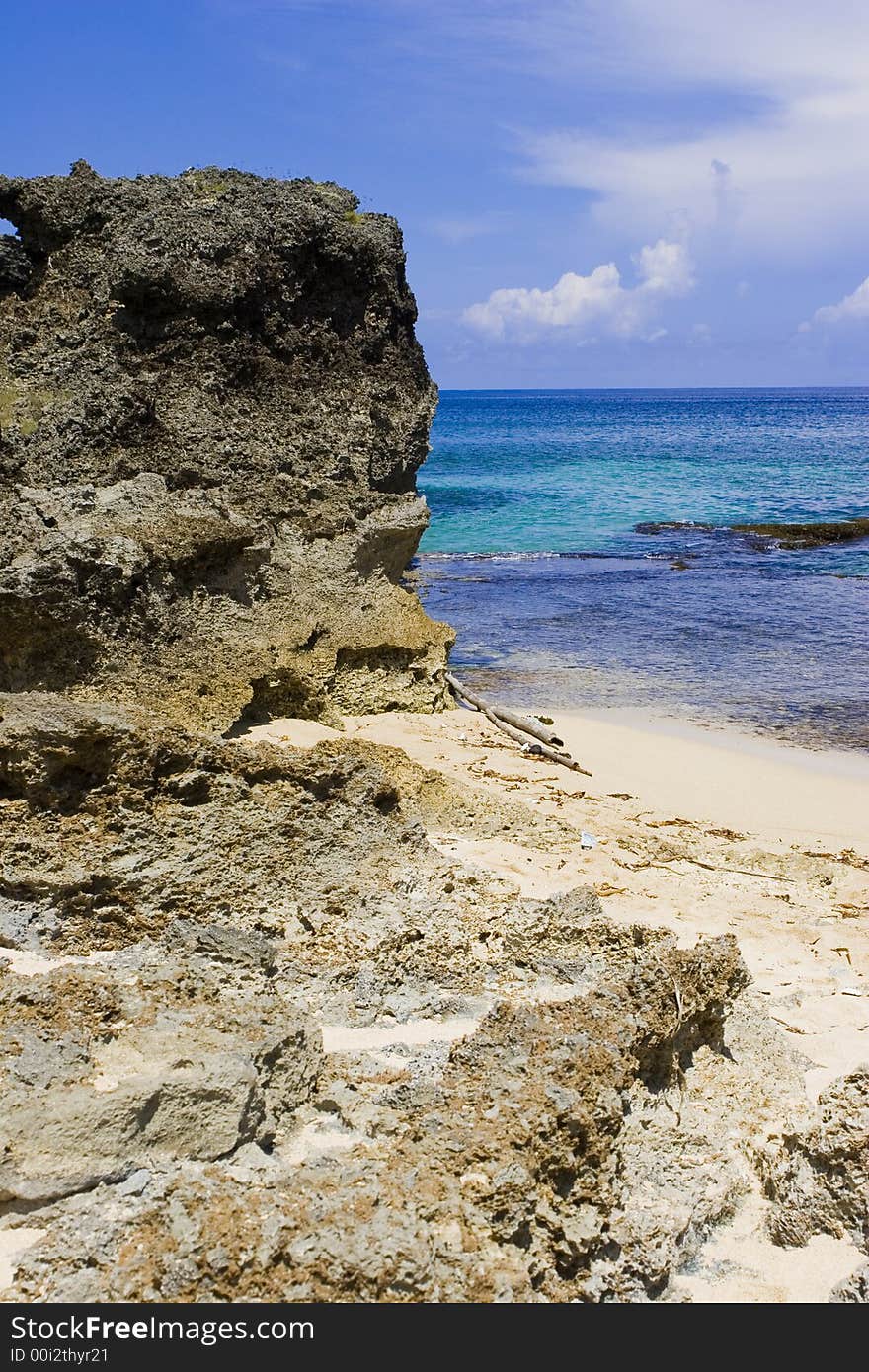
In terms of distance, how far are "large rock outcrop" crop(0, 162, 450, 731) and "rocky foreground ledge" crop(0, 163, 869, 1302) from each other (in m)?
0.03

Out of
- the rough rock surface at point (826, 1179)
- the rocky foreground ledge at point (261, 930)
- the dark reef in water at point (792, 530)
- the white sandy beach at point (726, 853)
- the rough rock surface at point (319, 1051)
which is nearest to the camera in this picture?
the rough rock surface at point (319, 1051)

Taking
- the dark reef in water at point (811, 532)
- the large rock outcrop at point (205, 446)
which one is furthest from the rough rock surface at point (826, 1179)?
the dark reef in water at point (811, 532)

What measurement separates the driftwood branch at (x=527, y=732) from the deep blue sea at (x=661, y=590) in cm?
151

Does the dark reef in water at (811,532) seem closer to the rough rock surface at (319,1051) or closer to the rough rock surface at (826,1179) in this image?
the rough rock surface at (319,1051)

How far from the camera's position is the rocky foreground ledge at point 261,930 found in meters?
2.74

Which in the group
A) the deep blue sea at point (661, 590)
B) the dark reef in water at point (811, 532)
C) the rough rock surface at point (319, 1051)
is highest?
the rough rock surface at point (319, 1051)

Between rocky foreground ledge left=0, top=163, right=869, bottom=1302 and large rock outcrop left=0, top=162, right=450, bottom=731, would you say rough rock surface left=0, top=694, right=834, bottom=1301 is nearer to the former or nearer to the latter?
rocky foreground ledge left=0, top=163, right=869, bottom=1302

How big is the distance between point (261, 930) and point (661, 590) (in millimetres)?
17254

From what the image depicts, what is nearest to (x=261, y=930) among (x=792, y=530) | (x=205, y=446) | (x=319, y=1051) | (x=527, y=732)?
(x=319, y=1051)

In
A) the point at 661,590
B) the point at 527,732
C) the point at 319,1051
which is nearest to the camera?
the point at 319,1051

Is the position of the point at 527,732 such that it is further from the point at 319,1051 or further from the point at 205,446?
the point at 319,1051

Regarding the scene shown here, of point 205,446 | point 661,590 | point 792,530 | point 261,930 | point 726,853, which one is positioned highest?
point 205,446

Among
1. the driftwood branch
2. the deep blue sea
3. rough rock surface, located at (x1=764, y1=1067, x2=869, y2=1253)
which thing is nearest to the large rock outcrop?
the driftwood branch

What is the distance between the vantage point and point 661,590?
20.6 meters
